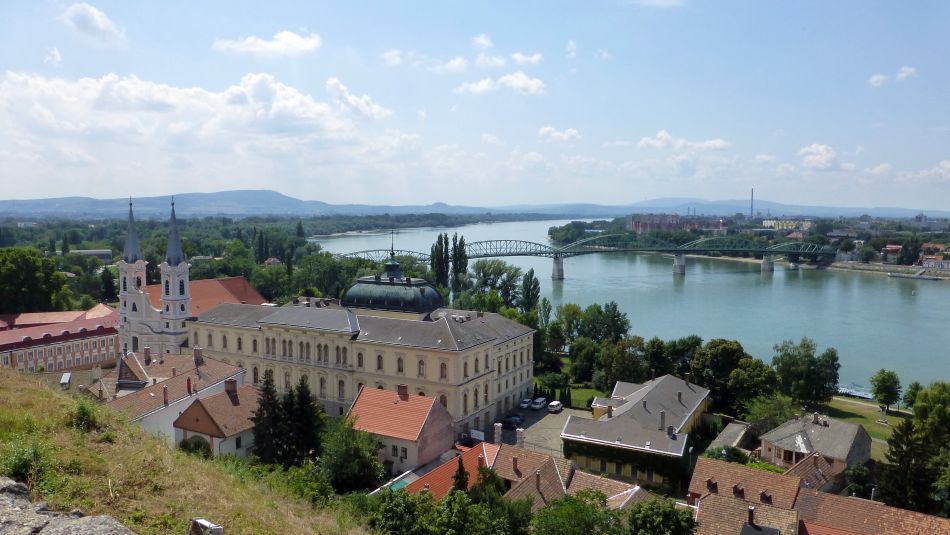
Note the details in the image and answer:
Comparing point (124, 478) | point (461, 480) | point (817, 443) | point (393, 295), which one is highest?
point (124, 478)

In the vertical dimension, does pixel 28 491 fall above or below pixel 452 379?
above

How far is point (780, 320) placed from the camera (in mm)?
52750

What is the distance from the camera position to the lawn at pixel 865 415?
87.8ft

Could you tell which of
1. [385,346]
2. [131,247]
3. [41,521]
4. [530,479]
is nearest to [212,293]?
[131,247]

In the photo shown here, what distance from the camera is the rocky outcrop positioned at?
5.14m

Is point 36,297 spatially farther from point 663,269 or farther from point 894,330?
point 663,269

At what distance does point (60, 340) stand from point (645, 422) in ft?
97.4

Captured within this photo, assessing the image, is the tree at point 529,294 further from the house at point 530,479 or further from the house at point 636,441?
the house at point 530,479

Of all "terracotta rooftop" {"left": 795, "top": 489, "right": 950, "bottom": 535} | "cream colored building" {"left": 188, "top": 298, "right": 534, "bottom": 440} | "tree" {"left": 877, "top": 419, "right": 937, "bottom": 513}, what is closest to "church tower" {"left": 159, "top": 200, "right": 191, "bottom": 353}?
"cream colored building" {"left": 188, "top": 298, "right": 534, "bottom": 440}

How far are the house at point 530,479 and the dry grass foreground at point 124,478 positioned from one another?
7516 mm

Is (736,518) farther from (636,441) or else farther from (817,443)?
(817,443)

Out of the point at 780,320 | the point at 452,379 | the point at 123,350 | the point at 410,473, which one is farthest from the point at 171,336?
the point at 780,320

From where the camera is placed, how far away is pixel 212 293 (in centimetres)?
4028

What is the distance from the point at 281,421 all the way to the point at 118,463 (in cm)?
1178
